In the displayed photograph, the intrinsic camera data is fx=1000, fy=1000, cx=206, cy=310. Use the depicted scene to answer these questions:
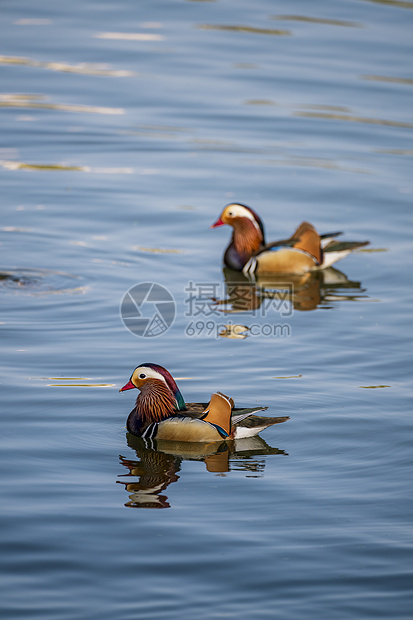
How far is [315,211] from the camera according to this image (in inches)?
663

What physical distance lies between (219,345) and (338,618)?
529 cm

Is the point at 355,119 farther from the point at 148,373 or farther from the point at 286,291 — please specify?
the point at 148,373

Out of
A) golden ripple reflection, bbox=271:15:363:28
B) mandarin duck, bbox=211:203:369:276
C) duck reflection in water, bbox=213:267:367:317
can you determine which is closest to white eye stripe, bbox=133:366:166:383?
duck reflection in water, bbox=213:267:367:317

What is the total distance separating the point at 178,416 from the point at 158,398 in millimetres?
257

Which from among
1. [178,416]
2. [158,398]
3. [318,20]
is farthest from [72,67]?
[178,416]

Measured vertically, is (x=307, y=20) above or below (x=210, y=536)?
above

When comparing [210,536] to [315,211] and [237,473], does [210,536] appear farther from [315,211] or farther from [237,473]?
[315,211]

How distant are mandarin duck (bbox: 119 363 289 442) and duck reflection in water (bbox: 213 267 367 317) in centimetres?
382

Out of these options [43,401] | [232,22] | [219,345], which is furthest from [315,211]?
[232,22]

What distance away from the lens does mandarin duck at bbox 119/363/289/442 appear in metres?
8.73
